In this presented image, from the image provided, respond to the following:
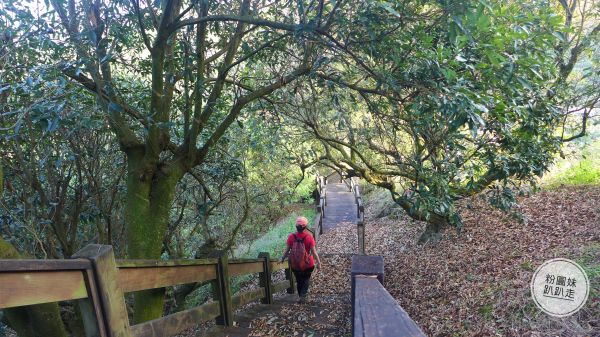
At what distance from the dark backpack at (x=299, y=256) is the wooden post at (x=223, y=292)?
2.42 metres

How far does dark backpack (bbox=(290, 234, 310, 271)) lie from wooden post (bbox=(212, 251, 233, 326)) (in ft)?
7.92

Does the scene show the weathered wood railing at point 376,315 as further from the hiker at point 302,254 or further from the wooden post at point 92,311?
the hiker at point 302,254

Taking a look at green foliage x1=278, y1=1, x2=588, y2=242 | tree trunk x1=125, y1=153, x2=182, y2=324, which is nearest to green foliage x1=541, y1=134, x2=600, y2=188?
green foliage x1=278, y1=1, x2=588, y2=242

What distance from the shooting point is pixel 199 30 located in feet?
16.7

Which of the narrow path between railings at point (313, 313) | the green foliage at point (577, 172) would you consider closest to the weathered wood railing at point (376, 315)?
the narrow path between railings at point (313, 313)

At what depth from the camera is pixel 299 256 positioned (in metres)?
6.93

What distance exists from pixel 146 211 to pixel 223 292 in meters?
1.48

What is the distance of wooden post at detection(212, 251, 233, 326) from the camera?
4.48m

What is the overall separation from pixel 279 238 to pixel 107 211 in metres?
11.6

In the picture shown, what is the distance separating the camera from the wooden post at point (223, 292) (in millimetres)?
4477

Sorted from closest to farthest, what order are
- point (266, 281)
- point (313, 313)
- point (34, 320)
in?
point (34, 320)
point (313, 313)
point (266, 281)

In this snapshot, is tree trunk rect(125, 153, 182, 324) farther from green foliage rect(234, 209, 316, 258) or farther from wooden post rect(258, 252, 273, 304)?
green foliage rect(234, 209, 316, 258)

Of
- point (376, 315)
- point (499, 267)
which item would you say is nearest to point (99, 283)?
point (376, 315)

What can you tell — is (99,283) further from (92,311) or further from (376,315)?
(376,315)
